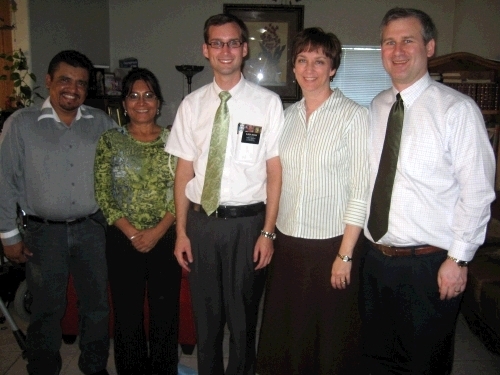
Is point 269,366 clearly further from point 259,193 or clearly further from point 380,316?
point 259,193

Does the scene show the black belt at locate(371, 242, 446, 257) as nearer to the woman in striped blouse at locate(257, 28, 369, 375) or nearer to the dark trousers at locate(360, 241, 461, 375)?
the dark trousers at locate(360, 241, 461, 375)

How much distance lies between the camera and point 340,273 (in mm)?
1623

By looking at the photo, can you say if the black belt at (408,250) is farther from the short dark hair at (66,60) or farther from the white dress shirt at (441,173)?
the short dark hair at (66,60)

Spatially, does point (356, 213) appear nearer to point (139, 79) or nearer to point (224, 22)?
point (224, 22)

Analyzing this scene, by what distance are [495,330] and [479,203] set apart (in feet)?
3.91

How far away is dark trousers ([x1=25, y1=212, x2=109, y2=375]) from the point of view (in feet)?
6.47

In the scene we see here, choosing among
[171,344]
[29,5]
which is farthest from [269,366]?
[29,5]

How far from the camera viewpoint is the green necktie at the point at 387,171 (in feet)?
5.19

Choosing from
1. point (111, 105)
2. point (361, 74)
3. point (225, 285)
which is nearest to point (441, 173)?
point (225, 285)

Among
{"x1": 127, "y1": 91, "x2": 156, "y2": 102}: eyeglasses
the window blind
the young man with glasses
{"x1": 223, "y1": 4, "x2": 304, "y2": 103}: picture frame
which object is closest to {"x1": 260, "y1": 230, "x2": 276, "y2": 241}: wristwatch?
the young man with glasses

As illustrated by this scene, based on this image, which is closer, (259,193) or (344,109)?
(344,109)

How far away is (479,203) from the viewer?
1.48 m

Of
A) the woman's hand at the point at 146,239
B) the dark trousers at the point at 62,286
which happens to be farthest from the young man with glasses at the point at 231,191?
the dark trousers at the point at 62,286

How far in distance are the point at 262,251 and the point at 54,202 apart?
38.8 inches
